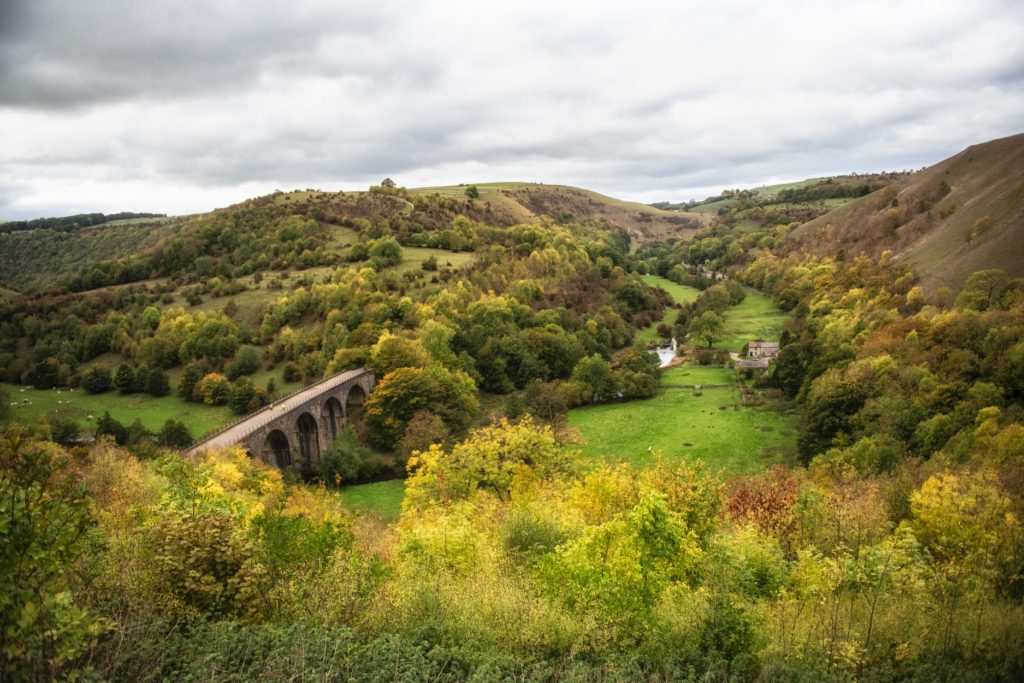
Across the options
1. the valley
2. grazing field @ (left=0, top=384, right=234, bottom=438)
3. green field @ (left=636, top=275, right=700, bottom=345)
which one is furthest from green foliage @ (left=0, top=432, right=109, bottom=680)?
green field @ (left=636, top=275, right=700, bottom=345)

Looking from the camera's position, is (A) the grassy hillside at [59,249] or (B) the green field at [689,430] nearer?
(B) the green field at [689,430]

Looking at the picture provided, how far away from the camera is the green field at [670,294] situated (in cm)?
10994

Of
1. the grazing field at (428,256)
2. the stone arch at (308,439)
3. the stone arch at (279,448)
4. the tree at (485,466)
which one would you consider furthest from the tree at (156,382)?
the tree at (485,466)

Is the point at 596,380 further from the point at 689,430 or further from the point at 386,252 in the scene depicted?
the point at 386,252

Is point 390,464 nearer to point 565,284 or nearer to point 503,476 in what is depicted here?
point 503,476

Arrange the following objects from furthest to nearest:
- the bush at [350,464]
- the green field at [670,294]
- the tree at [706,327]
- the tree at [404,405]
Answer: the green field at [670,294] < the tree at [706,327] < the tree at [404,405] < the bush at [350,464]

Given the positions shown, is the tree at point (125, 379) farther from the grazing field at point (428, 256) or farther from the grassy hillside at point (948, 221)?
the grassy hillside at point (948, 221)

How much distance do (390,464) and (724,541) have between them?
1569 inches

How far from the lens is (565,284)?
4195 inches

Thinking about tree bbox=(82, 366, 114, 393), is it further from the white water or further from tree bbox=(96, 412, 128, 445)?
the white water

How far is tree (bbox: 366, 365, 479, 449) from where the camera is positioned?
194ft

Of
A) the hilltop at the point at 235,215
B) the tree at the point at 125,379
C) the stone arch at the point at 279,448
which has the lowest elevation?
the stone arch at the point at 279,448

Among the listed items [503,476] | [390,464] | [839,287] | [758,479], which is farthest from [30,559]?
[839,287]

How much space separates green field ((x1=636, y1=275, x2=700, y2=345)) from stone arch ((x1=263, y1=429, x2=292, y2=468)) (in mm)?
63788
